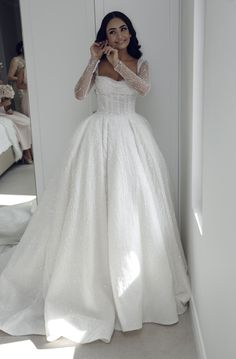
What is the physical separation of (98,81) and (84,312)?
1134 millimetres

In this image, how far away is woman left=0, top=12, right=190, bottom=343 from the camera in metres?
1.98

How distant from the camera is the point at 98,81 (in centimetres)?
210

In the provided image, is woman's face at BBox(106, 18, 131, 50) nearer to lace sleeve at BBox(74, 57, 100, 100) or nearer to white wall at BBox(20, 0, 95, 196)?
lace sleeve at BBox(74, 57, 100, 100)

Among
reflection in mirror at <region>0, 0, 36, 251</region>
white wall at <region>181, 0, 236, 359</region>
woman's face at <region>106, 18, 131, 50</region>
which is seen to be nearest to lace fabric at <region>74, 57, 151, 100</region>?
woman's face at <region>106, 18, 131, 50</region>

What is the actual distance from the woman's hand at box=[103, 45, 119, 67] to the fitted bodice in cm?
10

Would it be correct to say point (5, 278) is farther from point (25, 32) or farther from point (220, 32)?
point (220, 32)

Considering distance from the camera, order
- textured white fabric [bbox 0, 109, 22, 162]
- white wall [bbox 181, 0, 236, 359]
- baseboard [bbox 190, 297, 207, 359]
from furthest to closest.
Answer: textured white fabric [bbox 0, 109, 22, 162] < baseboard [bbox 190, 297, 207, 359] < white wall [bbox 181, 0, 236, 359]

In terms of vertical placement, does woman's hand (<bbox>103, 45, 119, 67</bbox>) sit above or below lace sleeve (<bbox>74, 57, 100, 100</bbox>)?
above

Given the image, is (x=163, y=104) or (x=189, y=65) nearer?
(x=189, y=65)

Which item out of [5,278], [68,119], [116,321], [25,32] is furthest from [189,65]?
[5,278]

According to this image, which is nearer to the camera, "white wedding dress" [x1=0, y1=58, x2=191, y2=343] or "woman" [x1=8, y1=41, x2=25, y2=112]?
"white wedding dress" [x1=0, y1=58, x2=191, y2=343]

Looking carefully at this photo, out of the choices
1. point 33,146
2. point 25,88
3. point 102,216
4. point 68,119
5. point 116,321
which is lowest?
point 116,321

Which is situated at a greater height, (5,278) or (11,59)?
(11,59)

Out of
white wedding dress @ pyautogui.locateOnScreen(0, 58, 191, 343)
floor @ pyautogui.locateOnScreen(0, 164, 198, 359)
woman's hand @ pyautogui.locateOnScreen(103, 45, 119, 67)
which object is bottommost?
floor @ pyautogui.locateOnScreen(0, 164, 198, 359)
